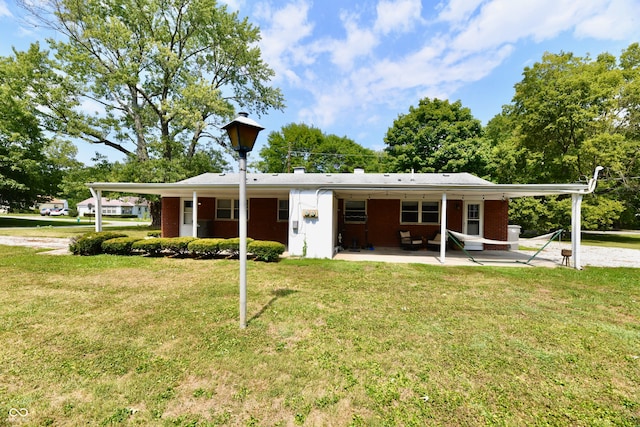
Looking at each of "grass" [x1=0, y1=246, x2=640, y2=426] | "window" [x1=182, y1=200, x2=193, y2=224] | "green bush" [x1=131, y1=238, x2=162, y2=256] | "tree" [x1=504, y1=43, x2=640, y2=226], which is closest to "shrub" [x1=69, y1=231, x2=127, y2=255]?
"green bush" [x1=131, y1=238, x2=162, y2=256]

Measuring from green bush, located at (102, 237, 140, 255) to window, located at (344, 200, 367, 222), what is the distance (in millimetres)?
8212

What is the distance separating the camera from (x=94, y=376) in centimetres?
266

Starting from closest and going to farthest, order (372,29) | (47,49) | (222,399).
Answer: (222,399) → (372,29) → (47,49)

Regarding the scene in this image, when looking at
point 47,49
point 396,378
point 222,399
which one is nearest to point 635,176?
point 396,378

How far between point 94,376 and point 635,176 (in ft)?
92.5

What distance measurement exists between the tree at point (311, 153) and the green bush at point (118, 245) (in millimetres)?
22035

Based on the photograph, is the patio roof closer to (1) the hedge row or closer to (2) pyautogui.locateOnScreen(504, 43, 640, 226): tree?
(1) the hedge row

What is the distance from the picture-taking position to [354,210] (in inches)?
489

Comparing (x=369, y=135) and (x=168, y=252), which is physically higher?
(x=369, y=135)

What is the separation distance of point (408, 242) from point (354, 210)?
2745 millimetres

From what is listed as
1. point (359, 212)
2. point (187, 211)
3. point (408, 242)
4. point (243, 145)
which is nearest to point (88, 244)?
point (187, 211)

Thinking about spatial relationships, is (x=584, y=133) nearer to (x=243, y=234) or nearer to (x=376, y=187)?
(x=376, y=187)

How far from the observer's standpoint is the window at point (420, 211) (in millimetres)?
11953

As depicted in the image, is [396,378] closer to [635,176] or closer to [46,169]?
[635,176]
